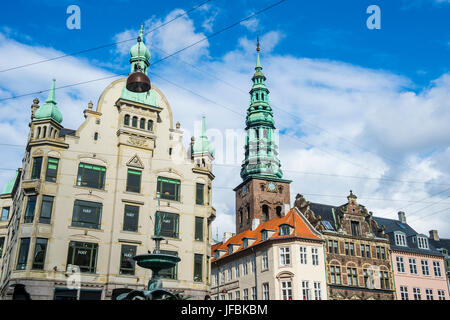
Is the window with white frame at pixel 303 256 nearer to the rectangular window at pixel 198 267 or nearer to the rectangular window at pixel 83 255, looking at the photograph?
the rectangular window at pixel 198 267

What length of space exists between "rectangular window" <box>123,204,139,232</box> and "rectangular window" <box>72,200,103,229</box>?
182 cm

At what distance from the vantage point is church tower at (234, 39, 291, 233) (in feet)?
237

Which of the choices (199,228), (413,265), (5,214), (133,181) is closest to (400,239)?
(413,265)

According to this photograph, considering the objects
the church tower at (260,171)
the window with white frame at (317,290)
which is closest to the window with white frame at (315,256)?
the window with white frame at (317,290)

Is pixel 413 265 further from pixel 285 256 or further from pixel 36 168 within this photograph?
pixel 36 168

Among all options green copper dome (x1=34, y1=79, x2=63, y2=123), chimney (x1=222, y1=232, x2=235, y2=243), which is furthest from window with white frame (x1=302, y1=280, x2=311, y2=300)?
green copper dome (x1=34, y1=79, x2=63, y2=123)

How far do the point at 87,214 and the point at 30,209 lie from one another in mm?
3703

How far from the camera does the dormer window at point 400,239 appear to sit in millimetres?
54681

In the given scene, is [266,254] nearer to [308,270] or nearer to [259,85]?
[308,270]

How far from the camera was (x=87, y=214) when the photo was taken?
108 feet

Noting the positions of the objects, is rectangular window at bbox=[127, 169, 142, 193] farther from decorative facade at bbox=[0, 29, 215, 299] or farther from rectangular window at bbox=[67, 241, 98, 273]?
rectangular window at bbox=[67, 241, 98, 273]

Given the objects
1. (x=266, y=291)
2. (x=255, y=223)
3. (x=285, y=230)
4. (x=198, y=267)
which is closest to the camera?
(x=198, y=267)

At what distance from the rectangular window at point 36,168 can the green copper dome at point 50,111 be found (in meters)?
3.09

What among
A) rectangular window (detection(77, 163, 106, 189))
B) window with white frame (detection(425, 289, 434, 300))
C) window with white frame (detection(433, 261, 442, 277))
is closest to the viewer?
rectangular window (detection(77, 163, 106, 189))
